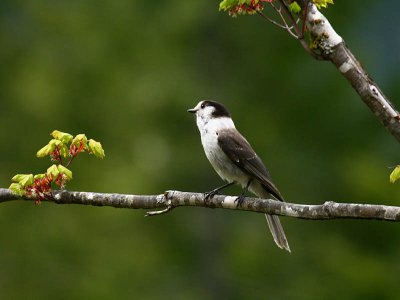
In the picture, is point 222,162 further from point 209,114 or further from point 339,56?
point 339,56

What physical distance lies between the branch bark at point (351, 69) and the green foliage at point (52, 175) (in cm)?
170

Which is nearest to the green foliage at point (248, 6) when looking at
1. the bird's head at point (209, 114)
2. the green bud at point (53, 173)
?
the green bud at point (53, 173)

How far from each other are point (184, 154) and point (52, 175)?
12311mm

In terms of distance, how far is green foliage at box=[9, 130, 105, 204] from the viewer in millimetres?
6652

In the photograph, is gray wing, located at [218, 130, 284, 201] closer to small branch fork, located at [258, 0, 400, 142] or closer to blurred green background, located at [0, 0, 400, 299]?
small branch fork, located at [258, 0, 400, 142]

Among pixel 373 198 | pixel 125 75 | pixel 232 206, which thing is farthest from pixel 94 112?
pixel 232 206

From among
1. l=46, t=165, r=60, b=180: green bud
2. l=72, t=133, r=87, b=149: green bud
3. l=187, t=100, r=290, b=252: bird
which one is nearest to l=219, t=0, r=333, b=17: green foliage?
l=72, t=133, r=87, b=149: green bud

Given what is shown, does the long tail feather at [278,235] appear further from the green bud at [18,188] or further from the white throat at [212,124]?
the green bud at [18,188]

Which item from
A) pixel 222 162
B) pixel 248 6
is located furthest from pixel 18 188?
pixel 222 162

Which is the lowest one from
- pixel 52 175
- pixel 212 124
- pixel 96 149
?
→ pixel 52 175

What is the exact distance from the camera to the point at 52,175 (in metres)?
6.64

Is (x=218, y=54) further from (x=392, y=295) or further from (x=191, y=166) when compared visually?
(x=392, y=295)

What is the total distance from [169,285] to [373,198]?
4064 millimetres

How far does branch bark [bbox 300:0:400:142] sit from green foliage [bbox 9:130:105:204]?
170 cm
